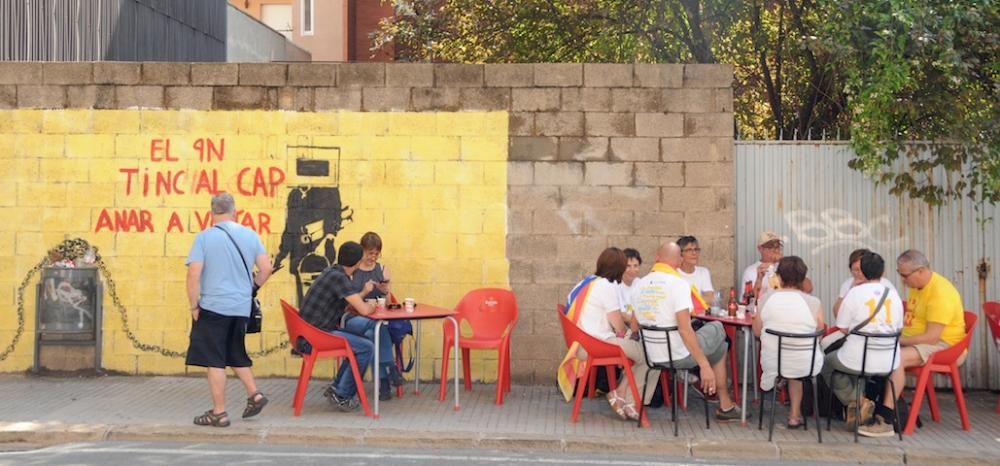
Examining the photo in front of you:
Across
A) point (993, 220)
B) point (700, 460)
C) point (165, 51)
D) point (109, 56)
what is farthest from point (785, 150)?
point (165, 51)

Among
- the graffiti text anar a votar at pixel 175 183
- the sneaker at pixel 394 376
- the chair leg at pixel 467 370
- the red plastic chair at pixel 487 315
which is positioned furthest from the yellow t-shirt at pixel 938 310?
the graffiti text anar a votar at pixel 175 183

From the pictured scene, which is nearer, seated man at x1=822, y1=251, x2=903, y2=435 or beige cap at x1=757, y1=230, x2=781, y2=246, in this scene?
seated man at x1=822, y1=251, x2=903, y2=435

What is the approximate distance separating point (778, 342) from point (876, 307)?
75 cm

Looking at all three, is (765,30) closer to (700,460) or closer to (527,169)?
(527,169)

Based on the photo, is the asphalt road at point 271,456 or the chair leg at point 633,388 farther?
the chair leg at point 633,388

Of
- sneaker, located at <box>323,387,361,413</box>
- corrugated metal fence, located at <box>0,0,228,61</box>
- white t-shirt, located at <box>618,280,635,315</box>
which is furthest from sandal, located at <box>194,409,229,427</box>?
corrugated metal fence, located at <box>0,0,228,61</box>

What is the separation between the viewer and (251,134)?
10.2 m

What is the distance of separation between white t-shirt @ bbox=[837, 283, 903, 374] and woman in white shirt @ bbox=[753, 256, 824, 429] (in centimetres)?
22

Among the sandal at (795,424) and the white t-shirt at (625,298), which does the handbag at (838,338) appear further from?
the white t-shirt at (625,298)

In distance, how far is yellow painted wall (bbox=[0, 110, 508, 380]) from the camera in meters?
10.1

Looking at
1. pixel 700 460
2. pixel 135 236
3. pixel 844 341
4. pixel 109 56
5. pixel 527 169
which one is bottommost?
pixel 700 460

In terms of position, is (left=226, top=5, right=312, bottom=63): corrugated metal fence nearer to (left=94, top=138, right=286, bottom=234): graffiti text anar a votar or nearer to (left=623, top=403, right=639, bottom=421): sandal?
(left=94, top=138, right=286, bottom=234): graffiti text anar a votar

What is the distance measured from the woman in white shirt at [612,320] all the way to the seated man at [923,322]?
1717mm

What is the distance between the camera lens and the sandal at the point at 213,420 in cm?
800
